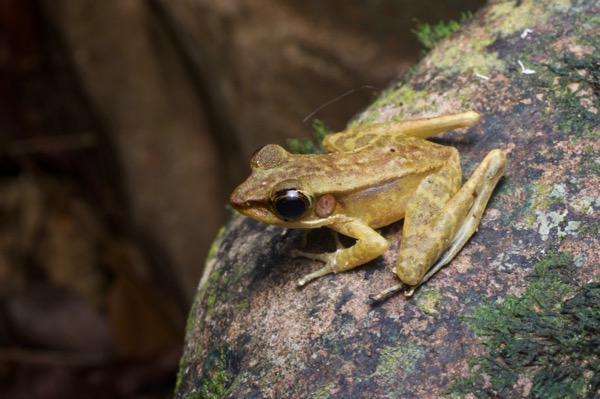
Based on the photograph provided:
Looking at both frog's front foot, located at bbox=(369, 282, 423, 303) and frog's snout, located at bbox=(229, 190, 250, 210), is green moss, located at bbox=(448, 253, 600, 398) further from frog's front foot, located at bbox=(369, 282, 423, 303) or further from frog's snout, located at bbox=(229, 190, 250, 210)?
frog's snout, located at bbox=(229, 190, 250, 210)

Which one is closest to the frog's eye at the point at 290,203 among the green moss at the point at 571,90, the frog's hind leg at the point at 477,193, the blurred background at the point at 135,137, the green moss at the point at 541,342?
the frog's hind leg at the point at 477,193

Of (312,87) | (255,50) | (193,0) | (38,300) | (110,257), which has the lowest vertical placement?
(110,257)

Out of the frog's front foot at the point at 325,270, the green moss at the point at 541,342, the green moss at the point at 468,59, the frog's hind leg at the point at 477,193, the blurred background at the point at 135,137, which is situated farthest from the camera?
the blurred background at the point at 135,137

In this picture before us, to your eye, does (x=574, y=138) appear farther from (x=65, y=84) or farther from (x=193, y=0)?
(x=65, y=84)

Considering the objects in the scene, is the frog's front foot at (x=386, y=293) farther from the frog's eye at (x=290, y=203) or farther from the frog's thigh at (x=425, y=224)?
the frog's eye at (x=290, y=203)

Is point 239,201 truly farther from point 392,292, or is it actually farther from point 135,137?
point 135,137

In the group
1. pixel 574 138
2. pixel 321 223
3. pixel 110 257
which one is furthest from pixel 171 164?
pixel 574 138

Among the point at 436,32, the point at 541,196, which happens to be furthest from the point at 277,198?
the point at 436,32

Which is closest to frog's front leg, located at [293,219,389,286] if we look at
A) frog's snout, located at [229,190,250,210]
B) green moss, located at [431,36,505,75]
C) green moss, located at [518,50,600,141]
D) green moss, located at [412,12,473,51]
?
frog's snout, located at [229,190,250,210]
